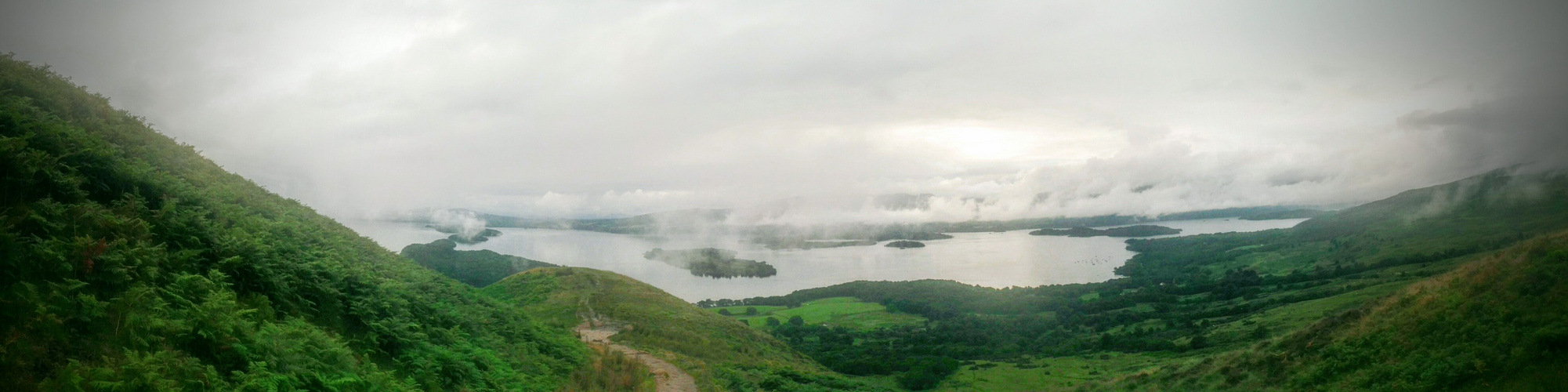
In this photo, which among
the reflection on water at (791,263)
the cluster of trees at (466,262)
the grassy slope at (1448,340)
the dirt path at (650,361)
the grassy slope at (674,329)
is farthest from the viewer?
the reflection on water at (791,263)

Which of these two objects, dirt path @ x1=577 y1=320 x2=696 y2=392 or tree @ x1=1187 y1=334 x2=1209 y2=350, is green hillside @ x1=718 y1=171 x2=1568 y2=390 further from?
dirt path @ x1=577 y1=320 x2=696 y2=392

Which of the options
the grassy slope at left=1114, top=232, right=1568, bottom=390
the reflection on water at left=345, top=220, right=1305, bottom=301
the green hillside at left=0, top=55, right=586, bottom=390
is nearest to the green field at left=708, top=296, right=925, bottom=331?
the reflection on water at left=345, top=220, right=1305, bottom=301

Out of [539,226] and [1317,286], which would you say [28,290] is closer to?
[1317,286]

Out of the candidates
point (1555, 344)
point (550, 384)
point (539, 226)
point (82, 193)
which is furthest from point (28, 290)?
point (539, 226)

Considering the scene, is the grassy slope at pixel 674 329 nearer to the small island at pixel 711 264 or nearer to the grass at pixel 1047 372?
the grass at pixel 1047 372

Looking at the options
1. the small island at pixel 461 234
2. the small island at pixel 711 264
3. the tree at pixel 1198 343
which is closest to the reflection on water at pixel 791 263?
the small island at pixel 461 234

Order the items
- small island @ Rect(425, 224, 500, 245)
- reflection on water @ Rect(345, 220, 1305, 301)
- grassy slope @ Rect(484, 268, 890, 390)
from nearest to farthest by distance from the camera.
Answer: grassy slope @ Rect(484, 268, 890, 390) → small island @ Rect(425, 224, 500, 245) → reflection on water @ Rect(345, 220, 1305, 301)
